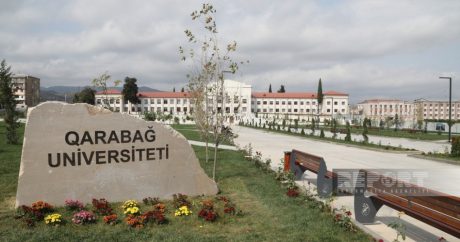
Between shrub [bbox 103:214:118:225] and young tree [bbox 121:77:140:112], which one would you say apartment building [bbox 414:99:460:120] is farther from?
shrub [bbox 103:214:118:225]

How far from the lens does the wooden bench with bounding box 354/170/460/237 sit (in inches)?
183

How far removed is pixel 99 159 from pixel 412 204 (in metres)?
5.40

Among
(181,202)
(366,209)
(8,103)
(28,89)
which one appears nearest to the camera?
(366,209)

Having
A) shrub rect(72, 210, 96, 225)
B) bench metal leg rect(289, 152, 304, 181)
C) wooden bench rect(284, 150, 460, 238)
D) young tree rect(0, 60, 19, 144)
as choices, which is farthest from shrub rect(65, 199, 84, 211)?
young tree rect(0, 60, 19, 144)

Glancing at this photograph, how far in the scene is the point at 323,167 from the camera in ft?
29.4

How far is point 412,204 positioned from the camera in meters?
5.48

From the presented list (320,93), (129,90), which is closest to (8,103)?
(129,90)

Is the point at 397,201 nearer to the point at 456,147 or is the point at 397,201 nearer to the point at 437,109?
the point at 456,147

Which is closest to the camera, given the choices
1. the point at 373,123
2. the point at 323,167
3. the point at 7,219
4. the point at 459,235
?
the point at 459,235

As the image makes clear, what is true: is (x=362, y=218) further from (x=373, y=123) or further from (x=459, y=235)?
(x=373, y=123)

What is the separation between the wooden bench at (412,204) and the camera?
15.3ft

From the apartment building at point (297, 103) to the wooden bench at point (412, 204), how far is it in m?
115

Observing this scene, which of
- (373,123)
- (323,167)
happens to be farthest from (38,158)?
(373,123)

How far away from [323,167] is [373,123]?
2350 inches
